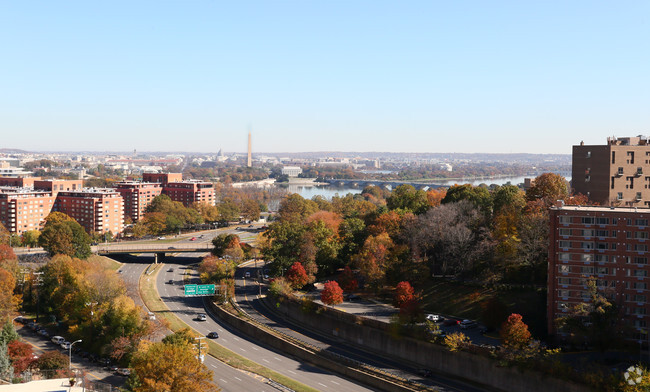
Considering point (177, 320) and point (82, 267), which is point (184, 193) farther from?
point (177, 320)

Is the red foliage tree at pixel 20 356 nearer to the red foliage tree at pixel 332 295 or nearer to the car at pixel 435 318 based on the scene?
the red foliage tree at pixel 332 295

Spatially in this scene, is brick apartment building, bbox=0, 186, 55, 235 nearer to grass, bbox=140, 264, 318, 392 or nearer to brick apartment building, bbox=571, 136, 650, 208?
grass, bbox=140, 264, 318, 392

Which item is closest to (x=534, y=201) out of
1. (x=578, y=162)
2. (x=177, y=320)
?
(x=578, y=162)

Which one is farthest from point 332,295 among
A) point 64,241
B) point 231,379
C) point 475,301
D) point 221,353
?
point 64,241

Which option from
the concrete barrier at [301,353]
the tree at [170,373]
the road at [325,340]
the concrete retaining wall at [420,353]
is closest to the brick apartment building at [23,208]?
the road at [325,340]

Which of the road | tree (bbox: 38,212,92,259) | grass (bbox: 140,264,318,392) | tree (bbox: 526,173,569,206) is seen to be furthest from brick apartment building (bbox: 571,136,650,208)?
tree (bbox: 38,212,92,259)

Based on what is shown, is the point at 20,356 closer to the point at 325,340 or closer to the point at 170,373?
the point at 170,373
